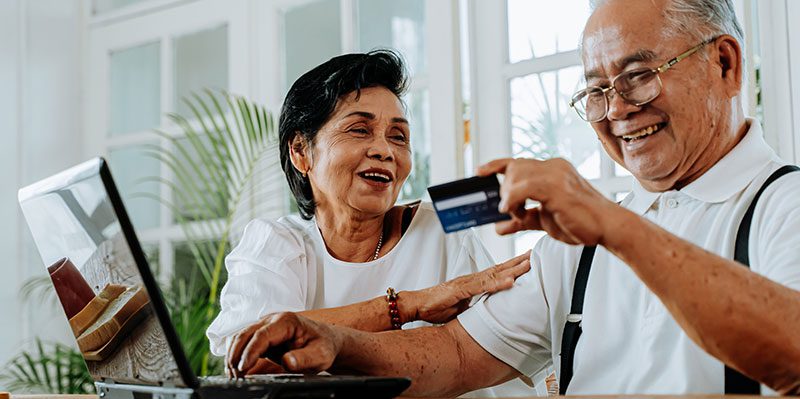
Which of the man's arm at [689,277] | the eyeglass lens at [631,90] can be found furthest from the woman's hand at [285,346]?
the eyeglass lens at [631,90]

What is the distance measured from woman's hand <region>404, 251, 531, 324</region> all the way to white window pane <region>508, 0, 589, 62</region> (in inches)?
55.3

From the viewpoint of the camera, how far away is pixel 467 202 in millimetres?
1123

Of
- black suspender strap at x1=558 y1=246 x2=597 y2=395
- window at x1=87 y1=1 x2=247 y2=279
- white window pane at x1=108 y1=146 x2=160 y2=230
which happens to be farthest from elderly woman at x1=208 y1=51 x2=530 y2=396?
white window pane at x1=108 y1=146 x2=160 y2=230

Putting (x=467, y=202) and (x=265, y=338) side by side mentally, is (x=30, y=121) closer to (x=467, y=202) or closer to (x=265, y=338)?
(x=265, y=338)

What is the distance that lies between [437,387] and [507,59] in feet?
5.78

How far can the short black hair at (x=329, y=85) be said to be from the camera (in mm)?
2125

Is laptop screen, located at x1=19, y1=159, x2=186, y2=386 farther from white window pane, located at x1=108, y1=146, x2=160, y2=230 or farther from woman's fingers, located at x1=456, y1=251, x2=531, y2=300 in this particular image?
white window pane, located at x1=108, y1=146, x2=160, y2=230

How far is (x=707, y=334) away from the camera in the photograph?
114cm

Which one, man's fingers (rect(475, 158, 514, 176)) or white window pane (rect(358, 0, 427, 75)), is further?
white window pane (rect(358, 0, 427, 75))

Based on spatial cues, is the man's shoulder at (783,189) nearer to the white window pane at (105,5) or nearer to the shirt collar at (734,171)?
the shirt collar at (734,171)

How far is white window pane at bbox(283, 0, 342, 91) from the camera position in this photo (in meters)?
3.70

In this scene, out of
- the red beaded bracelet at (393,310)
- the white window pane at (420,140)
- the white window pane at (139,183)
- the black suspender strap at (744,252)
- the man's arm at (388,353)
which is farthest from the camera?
the white window pane at (139,183)

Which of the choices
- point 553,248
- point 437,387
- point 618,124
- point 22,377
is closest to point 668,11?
point 618,124

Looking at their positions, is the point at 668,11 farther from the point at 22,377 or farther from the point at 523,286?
the point at 22,377
